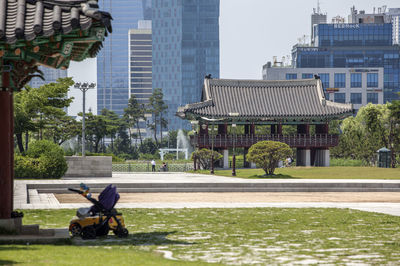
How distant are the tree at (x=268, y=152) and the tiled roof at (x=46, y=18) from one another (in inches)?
1566

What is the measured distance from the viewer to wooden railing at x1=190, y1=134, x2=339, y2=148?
76000 millimetres

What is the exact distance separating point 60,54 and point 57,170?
102 feet

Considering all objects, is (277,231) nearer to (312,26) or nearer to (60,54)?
(60,54)

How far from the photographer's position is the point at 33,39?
15008 mm

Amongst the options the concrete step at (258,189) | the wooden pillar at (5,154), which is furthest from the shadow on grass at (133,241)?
the concrete step at (258,189)

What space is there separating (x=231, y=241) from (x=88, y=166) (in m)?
36.8

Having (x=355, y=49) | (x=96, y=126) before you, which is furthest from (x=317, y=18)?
(x=96, y=126)

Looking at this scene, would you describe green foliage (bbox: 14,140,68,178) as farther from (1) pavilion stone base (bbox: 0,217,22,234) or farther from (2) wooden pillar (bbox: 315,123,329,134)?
(2) wooden pillar (bbox: 315,123,329,134)

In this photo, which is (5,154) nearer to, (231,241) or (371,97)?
(231,241)

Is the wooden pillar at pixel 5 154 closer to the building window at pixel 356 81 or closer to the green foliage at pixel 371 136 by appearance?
the green foliage at pixel 371 136

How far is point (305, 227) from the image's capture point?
19.4 m

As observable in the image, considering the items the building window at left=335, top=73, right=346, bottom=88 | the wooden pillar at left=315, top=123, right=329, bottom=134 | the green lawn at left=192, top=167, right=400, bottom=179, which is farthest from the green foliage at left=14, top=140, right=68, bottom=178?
the building window at left=335, top=73, right=346, bottom=88

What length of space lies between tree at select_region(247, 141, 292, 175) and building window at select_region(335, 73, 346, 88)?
104897 millimetres

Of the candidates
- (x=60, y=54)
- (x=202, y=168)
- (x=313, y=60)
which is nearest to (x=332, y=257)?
(x=60, y=54)
